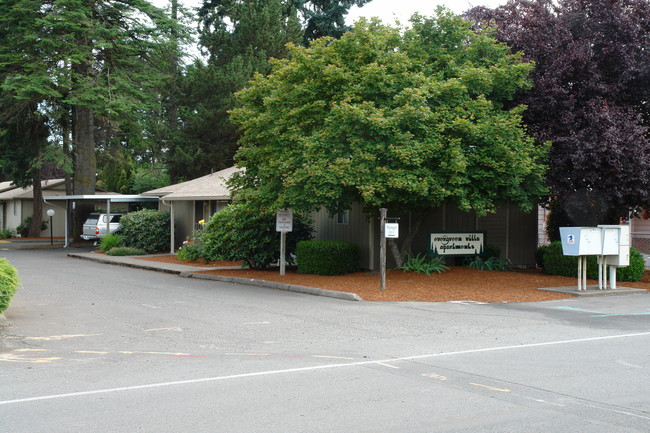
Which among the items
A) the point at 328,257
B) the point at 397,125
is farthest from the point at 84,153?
the point at 397,125

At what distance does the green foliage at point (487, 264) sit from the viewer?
20.6m

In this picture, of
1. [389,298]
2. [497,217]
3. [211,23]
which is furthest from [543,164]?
[211,23]

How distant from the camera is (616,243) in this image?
1647 cm

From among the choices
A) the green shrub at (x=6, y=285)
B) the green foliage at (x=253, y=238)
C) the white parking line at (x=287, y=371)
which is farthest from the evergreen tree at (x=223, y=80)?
the white parking line at (x=287, y=371)

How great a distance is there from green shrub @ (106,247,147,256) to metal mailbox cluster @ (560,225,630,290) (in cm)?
1945

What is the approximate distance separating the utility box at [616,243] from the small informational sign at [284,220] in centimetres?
811

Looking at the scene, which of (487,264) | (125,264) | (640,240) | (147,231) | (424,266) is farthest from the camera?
(640,240)

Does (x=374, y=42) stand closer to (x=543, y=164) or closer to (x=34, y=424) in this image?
(x=543, y=164)

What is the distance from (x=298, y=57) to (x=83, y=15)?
2008 centimetres

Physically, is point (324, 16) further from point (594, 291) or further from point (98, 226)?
point (594, 291)

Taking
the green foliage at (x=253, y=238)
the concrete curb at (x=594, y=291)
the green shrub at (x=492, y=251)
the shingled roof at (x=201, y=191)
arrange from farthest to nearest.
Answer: the shingled roof at (x=201, y=191), the green shrub at (x=492, y=251), the green foliage at (x=253, y=238), the concrete curb at (x=594, y=291)

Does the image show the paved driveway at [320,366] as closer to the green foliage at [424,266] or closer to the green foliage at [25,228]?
the green foliage at [424,266]

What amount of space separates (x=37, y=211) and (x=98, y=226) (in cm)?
1311

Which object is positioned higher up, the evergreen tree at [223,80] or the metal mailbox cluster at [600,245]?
the evergreen tree at [223,80]
